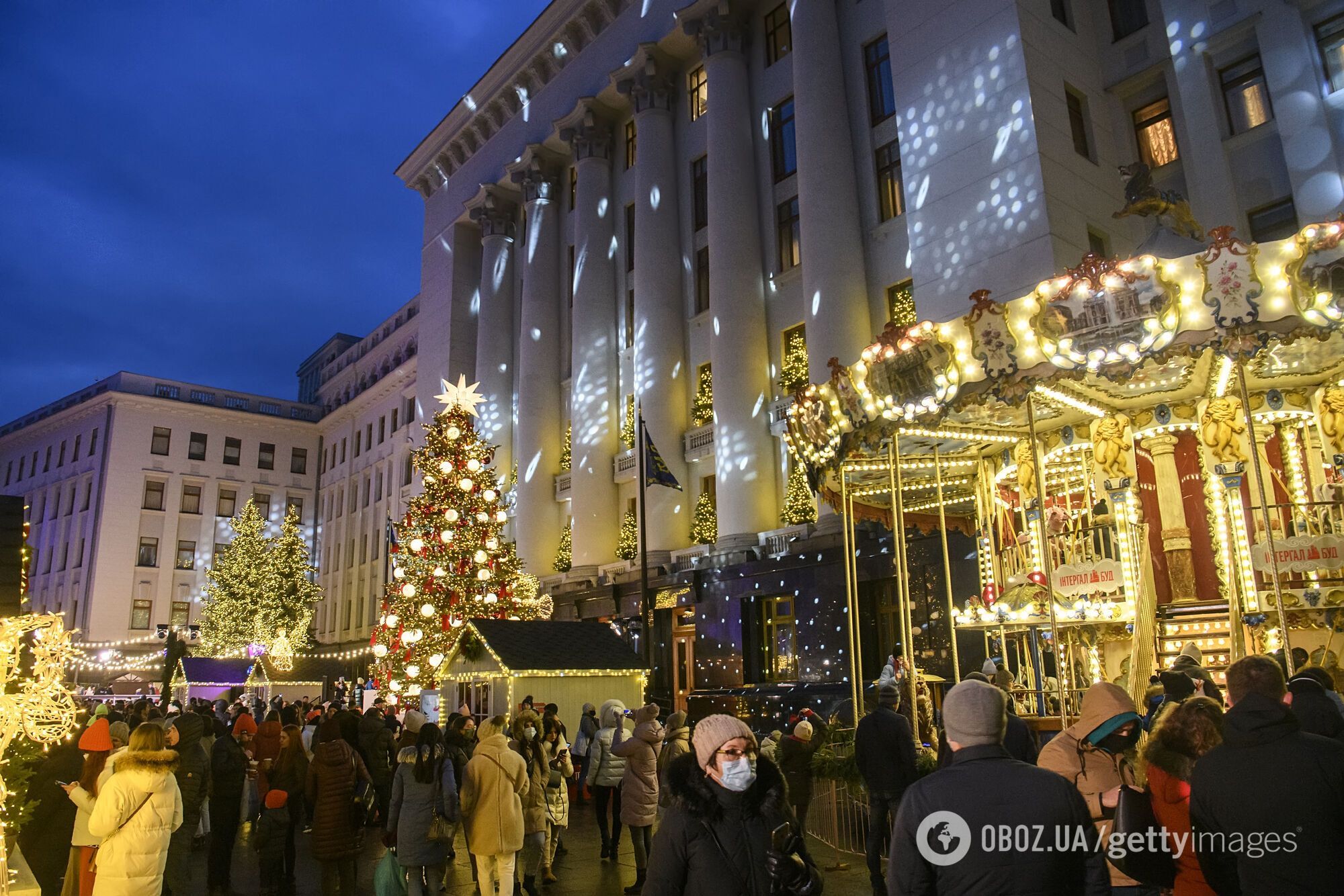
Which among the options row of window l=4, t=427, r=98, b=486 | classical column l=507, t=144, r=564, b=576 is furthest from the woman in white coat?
row of window l=4, t=427, r=98, b=486

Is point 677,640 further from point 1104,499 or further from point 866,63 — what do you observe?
point 866,63

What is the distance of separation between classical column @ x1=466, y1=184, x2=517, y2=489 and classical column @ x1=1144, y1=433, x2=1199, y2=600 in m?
23.7

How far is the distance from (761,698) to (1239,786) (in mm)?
15403

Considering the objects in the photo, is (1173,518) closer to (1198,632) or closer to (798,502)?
(1198,632)

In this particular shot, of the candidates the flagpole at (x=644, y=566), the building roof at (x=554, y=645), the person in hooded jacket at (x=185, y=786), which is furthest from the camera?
the flagpole at (x=644, y=566)

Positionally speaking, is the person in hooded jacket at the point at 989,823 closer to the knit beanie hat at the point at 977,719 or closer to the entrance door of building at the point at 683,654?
the knit beanie hat at the point at 977,719

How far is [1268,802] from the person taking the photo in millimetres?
3422

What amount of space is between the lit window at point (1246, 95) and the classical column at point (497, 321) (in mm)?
24107

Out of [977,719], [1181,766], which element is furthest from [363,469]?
[977,719]

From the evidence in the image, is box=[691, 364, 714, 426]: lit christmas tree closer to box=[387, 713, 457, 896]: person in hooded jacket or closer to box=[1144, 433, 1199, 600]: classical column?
box=[1144, 433, 1199, 600]: classical column

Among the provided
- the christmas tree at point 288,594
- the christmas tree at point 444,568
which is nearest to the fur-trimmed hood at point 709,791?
the christmas tree at point 444,568

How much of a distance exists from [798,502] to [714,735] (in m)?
19.8

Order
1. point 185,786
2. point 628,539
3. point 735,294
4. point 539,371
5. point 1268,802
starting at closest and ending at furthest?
point 1268,802, point 185,786, point 735,294, point 628,539, point 539,371

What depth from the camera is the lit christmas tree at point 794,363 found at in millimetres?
24359
